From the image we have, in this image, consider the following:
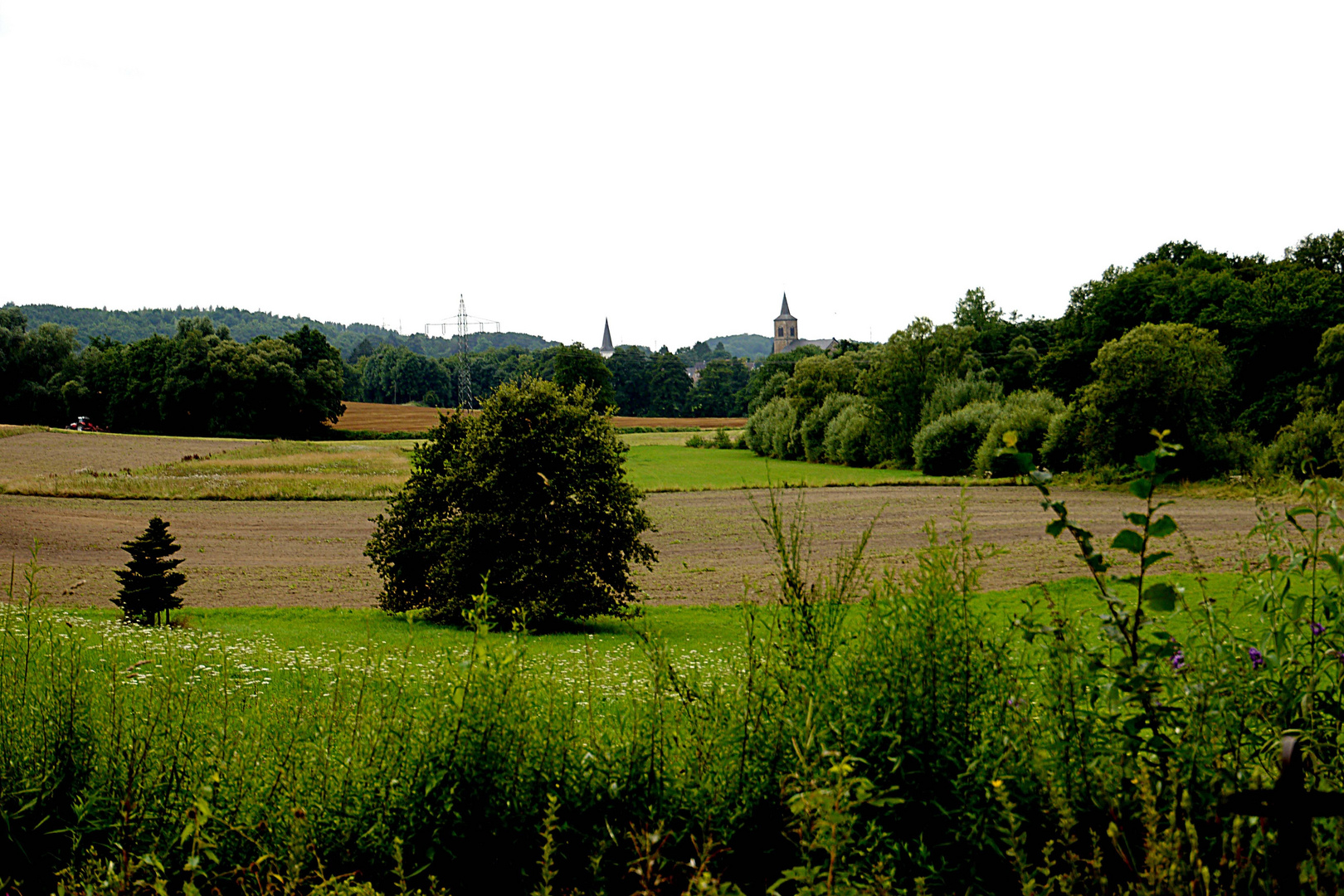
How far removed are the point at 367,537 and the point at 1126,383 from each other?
31938 millimetres

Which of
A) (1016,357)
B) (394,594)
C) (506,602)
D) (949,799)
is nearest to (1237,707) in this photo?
(949,799)

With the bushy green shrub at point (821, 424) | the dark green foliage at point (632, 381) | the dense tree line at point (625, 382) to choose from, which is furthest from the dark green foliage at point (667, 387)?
the bushy green shrub at point (821, 424)

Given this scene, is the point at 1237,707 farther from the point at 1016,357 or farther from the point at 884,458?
the point at 1016,357

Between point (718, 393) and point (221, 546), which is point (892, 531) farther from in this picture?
point (718, 393)

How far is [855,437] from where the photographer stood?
6162cm

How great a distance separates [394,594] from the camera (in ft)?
50.7

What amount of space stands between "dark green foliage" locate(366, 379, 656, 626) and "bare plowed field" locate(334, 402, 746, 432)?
65818mm

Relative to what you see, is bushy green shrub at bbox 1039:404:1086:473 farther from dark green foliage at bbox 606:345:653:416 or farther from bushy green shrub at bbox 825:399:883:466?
dark green foliage at bbox 606:345:653:416

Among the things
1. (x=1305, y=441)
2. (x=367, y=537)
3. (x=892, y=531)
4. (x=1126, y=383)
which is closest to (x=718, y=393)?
(x=1126, y=383)

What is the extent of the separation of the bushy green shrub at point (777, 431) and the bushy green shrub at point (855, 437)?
6.03 meters

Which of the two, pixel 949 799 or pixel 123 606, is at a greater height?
pixel 949 799

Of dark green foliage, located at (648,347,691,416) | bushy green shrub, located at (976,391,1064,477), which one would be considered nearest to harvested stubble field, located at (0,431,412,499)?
bushy green shrub, located at (976,391,1064,477)

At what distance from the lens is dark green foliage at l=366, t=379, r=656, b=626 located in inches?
554

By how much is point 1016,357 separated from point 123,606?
65655 millimetres
